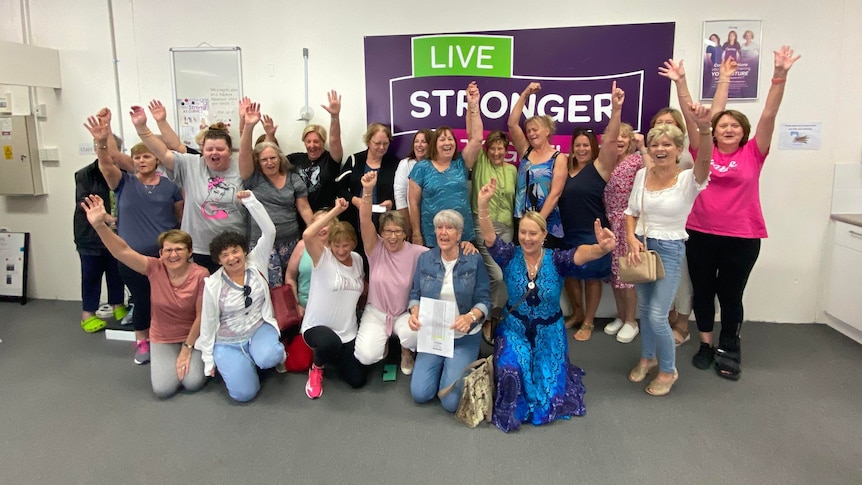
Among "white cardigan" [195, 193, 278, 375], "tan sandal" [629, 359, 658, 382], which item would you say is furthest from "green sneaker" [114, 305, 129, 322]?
"tan sandal" [629, 359, 658, 382]

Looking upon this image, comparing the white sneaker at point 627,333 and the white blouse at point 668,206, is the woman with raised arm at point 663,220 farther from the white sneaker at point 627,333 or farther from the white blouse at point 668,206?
the white sneaker at point 627,333

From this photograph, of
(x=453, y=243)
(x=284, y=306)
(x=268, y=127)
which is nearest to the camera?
(x=453, y=243)

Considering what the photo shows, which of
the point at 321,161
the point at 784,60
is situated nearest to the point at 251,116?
the point at 321,161

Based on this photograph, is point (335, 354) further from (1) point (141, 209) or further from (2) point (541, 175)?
(2) point (541, 175)

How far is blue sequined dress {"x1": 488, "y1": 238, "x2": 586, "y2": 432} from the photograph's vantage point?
2439mm

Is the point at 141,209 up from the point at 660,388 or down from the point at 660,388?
up

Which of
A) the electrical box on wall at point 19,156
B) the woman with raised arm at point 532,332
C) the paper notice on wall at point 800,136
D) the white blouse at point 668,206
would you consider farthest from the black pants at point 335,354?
the paper notice on wall at point 800,136

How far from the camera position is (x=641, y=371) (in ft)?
9.36

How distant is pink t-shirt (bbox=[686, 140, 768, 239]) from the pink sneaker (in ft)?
7.89

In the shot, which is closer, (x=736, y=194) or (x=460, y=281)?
(x=460, y=281)

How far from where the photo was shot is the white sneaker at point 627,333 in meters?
3.43

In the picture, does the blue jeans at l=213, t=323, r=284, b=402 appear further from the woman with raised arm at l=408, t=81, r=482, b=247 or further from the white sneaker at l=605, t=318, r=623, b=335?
the white sneaker at l=605, t=318, r=623, b=335

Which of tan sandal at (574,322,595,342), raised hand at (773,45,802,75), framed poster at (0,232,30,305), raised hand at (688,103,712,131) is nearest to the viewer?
raised hand at (688,103,712,131)

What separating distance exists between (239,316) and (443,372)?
1191 millimetres
